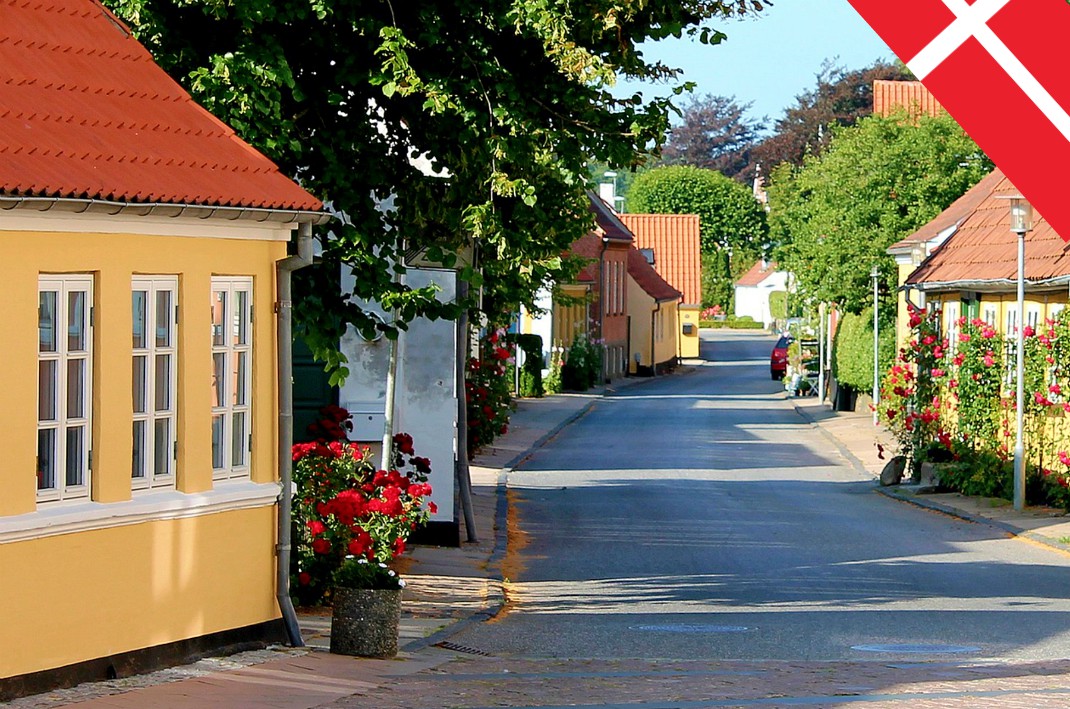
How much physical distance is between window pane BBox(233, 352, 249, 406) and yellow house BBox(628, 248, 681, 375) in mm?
63431

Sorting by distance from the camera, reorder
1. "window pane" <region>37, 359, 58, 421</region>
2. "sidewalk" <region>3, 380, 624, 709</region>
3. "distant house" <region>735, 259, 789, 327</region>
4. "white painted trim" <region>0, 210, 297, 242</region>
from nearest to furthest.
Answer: "white painted trim" <region>0, 210, 297, 242</region>
"sidewalk" <region>3, 380, 624, 709</region>
"window pane" <region>37, 359, 58, 421</region>
"distant house" <region>735, 259, 789, 327</region>

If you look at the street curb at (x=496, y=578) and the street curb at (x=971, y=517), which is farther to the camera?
the street curb at (x=971, y=517)

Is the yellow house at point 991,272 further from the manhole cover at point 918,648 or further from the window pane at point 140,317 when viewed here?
the window pane at point 140,317

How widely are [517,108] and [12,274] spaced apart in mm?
4820

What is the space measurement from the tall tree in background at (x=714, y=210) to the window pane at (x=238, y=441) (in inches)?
4143

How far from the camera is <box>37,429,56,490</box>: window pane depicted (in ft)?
28.2

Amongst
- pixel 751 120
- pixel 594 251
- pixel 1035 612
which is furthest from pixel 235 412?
pixel 751 120

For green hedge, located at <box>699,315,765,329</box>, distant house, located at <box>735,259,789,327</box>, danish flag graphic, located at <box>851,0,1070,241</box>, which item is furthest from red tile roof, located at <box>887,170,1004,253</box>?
distant house, located at <box>735,259,789,327</box>

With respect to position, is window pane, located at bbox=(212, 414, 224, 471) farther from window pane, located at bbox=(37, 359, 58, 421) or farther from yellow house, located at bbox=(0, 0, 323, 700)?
window pane, located at bbox=(37, 359, 58, 421)

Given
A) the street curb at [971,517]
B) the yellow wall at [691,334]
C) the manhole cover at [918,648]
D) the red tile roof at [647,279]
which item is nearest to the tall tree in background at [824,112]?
the red tile roof at [647,279]

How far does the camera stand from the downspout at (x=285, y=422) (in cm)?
1043

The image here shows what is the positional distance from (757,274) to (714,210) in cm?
1435

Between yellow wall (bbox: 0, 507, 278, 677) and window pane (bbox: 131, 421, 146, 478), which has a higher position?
window pane (bbox: 131, 421, 146, 478)

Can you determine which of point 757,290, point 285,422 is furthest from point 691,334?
point 285,422
